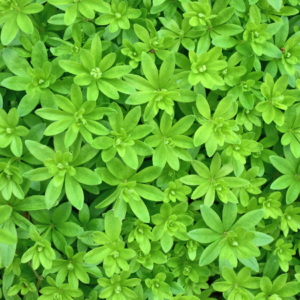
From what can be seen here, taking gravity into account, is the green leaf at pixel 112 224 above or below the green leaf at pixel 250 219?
above

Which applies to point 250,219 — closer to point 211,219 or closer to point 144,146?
point 211,219

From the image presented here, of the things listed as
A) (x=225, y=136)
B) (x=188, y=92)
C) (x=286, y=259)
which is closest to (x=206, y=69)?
(x=188, y=92)

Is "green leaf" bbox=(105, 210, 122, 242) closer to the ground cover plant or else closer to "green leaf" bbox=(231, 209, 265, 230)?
the ground cover plant

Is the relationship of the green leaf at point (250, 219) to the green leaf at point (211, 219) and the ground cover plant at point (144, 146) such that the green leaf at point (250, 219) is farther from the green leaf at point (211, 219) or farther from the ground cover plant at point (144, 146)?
the green leaf at point (211, 219)

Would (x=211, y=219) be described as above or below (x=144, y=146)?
below

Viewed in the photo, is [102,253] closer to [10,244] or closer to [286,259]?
[10,244]

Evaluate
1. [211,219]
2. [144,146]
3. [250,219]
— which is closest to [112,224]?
[144,146]

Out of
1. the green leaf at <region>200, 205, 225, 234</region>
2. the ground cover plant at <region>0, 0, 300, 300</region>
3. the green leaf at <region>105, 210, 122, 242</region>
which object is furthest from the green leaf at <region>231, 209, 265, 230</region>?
the green leaf at <region>105, 210, 122, 242</region>

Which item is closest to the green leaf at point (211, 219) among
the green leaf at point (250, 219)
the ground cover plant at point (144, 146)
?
the ground cover plant at point (144, 146)

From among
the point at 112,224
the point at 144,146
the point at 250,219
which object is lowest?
the point at 250,219
